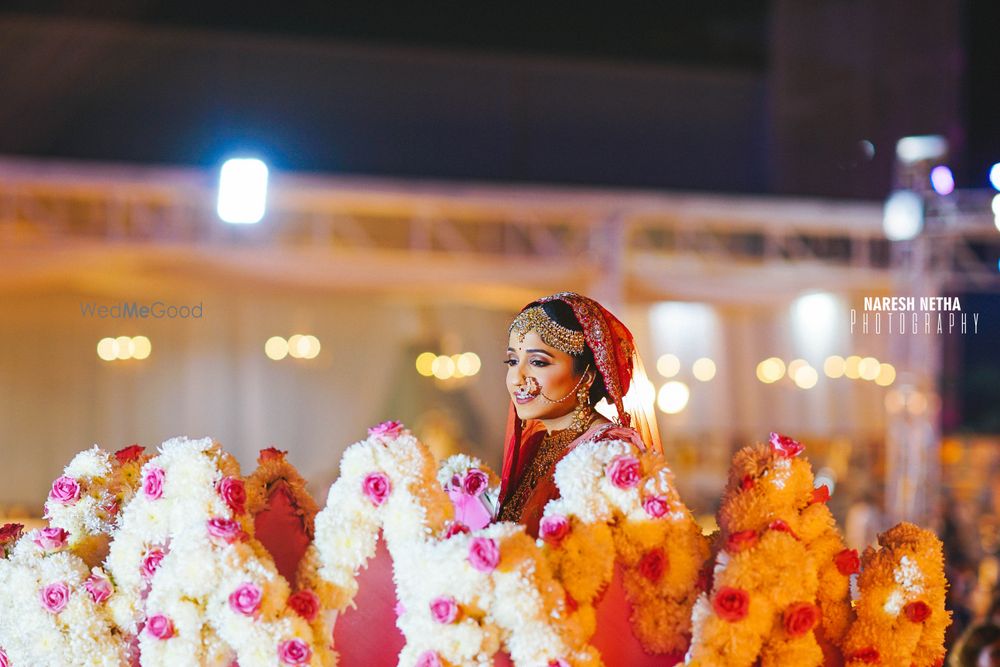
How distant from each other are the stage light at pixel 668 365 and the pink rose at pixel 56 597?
7.99 metres

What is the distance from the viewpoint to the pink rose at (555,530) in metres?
2.12

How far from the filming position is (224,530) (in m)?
2.14

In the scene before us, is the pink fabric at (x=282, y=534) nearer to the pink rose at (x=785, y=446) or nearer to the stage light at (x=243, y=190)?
the pink rose at (x=785, y=446)

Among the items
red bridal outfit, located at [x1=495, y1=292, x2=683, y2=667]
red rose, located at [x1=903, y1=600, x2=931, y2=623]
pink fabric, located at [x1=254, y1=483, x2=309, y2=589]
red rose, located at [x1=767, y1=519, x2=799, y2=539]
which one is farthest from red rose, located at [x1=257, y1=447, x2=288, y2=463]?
red rose, located at [x1=903, y1=600, x2=931, y2=623]

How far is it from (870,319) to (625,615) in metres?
5.73

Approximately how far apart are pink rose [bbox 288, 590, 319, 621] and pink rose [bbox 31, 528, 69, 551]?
0.62 m

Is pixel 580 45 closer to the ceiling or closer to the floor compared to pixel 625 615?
closer to the ceiling

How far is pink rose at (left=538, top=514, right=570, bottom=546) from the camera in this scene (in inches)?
83.6

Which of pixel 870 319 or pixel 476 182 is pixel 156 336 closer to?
pixel 476 182

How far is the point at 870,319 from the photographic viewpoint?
7438 millimetres

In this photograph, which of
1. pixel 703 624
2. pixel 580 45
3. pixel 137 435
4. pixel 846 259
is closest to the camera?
pixel 703 624

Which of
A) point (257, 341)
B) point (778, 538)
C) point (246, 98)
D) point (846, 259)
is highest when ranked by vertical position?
point (246, 98)

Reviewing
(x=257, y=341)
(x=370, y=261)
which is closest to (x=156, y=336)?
(x=257, y=341)

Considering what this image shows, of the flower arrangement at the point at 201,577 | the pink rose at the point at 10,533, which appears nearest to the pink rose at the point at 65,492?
the pink rose at the point at 10,533
